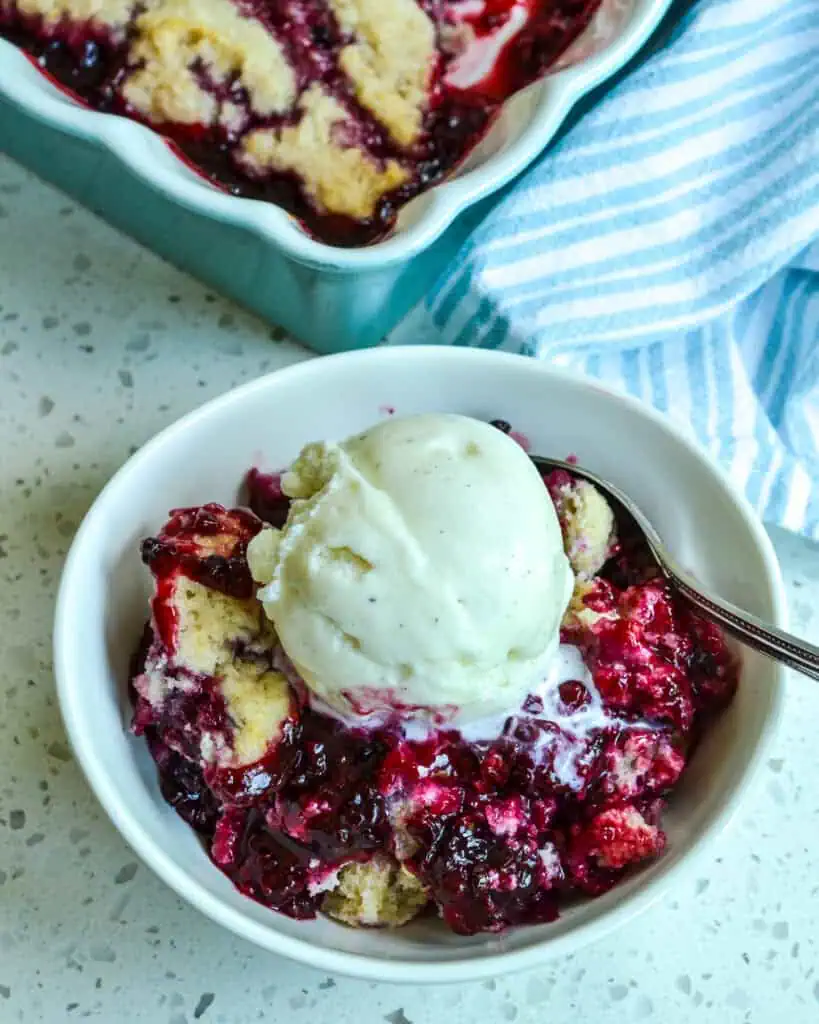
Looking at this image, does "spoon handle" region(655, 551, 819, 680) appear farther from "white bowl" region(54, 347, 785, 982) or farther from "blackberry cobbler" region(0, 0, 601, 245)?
"blackberry cobbler" region(0, 0, 601, 245)

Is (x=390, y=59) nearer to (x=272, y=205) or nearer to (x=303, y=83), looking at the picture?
(x=303, y=83)

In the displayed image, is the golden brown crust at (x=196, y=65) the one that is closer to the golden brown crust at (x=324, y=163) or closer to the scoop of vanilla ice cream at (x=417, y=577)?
the golden brown crust at (x=324, y=163)

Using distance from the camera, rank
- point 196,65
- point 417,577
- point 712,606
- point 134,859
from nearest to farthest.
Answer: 1. point 417,577
2. point 712,606
3. point 134,859
4. point 196,65

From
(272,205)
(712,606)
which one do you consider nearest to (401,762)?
(712,606)

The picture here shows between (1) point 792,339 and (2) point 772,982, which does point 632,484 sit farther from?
(2) point 772,982

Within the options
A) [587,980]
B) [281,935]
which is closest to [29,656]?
[281,935]

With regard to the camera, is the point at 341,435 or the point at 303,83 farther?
the point at 303,83

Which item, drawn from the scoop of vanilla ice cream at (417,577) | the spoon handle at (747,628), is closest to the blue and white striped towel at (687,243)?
the spoon handle at (747,628)
